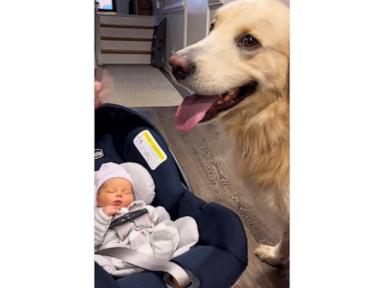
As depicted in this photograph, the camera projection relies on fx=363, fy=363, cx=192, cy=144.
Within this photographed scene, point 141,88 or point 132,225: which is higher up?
point 141,88

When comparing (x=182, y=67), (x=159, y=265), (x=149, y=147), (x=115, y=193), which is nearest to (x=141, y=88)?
(x=149, y=147)

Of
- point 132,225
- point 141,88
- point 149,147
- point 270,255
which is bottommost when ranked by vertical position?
point 270,255

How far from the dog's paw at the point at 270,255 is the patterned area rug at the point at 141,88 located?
1.64ft

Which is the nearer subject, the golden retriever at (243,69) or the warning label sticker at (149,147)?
the golden retriever at (243,69)

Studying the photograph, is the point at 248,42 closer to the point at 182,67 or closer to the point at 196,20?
the point at 182,67

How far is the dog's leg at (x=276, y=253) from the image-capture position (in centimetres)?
101

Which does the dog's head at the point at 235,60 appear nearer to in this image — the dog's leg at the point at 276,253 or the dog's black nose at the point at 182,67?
the dog's black nose at the point at 182,67

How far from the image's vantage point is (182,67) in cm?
66

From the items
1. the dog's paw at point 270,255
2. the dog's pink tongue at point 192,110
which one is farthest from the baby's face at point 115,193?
the dog's paw at point 270,255

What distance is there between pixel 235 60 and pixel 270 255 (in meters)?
0.62

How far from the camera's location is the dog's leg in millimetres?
1013

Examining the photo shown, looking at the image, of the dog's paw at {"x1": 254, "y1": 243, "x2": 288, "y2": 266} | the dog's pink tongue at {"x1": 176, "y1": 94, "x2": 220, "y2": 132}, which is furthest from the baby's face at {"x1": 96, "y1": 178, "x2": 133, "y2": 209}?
the dog's paw at {"x1": 254, "y1": 243, "x2": 288, "y2": 266}

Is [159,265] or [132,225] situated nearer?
[159,265]

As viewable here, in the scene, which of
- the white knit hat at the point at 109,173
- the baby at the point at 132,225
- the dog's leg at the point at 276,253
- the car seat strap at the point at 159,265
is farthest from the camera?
the dog's leg at the point at 276,253
